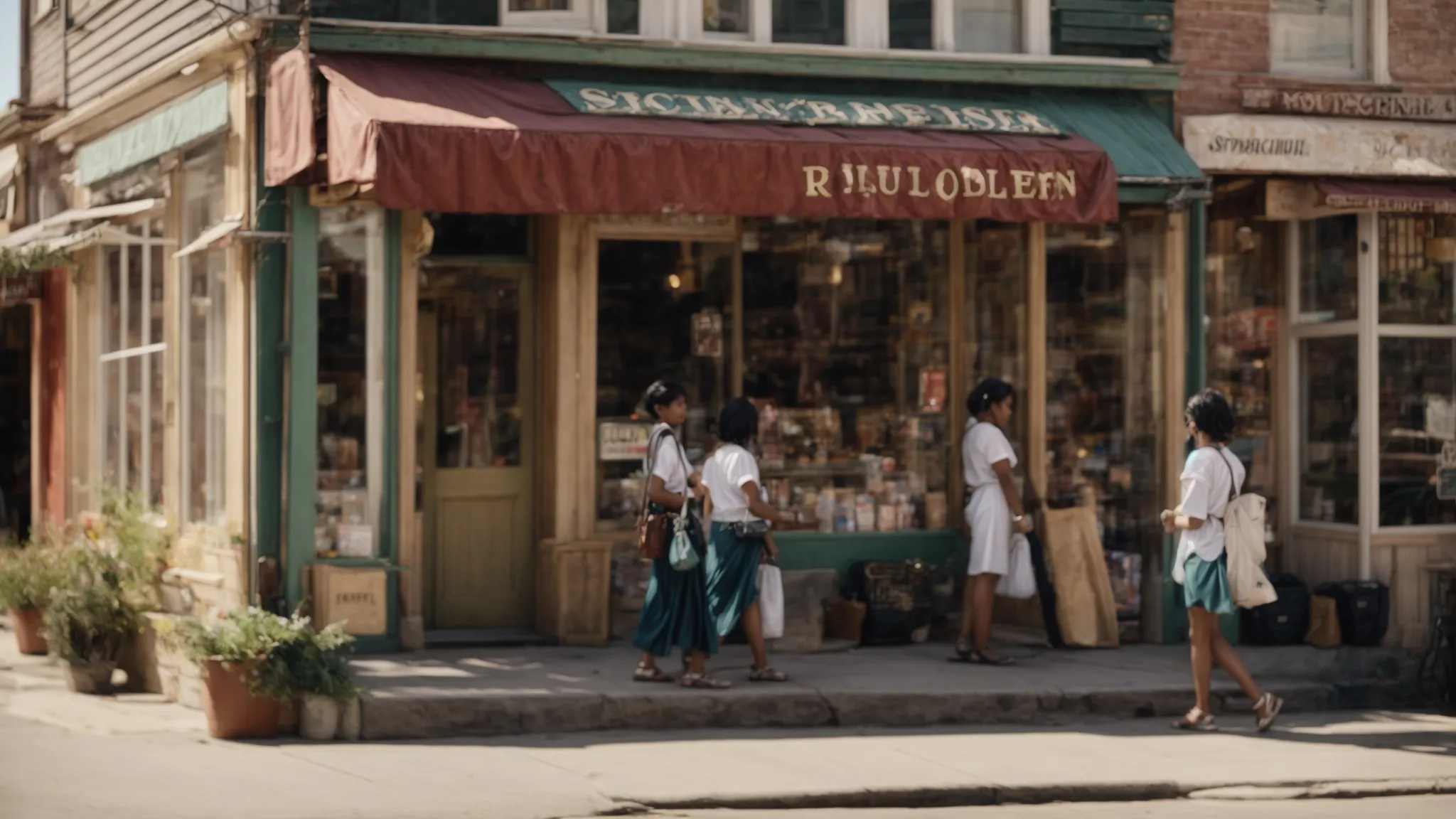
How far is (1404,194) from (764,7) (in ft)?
16.6

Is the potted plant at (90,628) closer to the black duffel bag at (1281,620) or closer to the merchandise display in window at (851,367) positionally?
the merchandise display in window at (851,367)

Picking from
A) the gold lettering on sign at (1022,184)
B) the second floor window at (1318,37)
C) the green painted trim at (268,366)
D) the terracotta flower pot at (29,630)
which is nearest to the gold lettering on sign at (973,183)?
the gold lettering on sign at (1022,184)

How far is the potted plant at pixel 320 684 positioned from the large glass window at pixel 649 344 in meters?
3.43

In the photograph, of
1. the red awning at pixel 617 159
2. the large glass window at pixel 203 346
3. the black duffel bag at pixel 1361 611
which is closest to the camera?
the red awning at pixel 617 159

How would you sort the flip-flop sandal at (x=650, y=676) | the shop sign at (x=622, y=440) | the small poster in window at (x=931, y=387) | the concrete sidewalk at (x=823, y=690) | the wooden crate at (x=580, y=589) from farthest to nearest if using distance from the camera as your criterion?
the small poster in window at (x=931, y=387) → the shop sign at (x=622, y=440) → the wooden crate at (x=580, y=589) → the flip-flop sandal at (x=650, y=676) → the concrete sidewalk at (x=823, y=690)

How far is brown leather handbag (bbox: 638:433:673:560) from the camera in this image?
12.5m

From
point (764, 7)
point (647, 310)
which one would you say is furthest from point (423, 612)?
point (764, 7)

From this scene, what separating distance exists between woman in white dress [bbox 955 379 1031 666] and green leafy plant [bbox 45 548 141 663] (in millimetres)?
5760

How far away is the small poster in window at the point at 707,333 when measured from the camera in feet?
49.5

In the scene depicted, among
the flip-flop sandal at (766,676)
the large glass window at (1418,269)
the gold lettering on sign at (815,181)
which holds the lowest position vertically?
the flip-flop sandal at (766,676)

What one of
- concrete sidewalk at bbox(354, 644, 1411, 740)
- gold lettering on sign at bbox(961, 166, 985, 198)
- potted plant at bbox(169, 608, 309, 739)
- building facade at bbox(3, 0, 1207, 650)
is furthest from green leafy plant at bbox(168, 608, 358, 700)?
gold lettering on sign at bbox(961, 166, 985, 198)

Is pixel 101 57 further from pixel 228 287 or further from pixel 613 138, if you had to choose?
pixel 613 138

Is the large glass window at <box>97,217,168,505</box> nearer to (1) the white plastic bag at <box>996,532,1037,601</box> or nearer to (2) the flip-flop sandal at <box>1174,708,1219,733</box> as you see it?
(1) the white plastic bag at <box>996,532,1037,601</box>

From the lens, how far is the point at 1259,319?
16.2m
